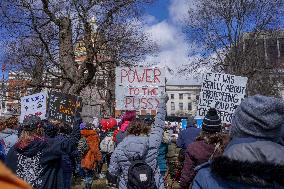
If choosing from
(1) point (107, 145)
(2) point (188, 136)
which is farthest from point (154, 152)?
(1) point (107, 145)

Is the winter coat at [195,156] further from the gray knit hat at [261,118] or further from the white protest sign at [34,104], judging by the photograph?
the white protest sign at [34,104]

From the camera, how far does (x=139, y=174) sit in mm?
5723

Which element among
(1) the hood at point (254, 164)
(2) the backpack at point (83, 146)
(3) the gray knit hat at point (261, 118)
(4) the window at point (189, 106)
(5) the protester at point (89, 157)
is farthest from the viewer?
(4) the window at point (189, 106)

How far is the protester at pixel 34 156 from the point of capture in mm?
5906

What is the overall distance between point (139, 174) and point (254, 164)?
3465mm

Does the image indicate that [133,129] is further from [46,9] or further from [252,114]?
[46,9]

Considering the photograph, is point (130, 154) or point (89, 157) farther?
point (89, 157)

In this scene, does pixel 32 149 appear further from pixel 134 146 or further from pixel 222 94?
pixel 222 94

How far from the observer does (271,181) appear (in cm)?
238

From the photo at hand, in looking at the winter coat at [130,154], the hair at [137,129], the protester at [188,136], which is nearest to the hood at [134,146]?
the winter coat at [130,154]

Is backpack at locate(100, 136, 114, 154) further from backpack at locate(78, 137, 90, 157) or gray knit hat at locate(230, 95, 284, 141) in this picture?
→ gray knit hat at locate(230, 95, 284, 141)

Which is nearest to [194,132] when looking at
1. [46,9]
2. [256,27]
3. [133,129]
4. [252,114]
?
[133,129]

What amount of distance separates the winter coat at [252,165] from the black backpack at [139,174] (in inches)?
131

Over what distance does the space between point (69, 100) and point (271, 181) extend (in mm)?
8849
